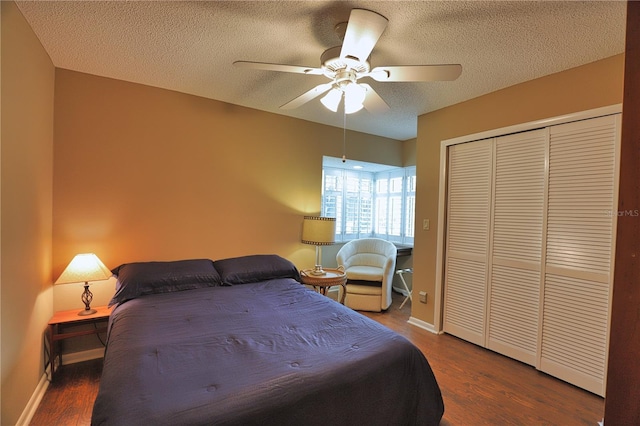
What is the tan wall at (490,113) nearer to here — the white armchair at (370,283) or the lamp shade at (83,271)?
the white armchair at (370,283)

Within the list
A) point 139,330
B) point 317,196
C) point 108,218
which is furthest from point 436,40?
point 108,218

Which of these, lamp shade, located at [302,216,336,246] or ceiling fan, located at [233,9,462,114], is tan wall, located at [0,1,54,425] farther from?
lamp shade, located at [302,216,336,246]

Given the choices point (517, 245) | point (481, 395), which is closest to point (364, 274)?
point (517, 245)

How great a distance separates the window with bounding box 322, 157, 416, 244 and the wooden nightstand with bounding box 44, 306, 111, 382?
10.1 feet

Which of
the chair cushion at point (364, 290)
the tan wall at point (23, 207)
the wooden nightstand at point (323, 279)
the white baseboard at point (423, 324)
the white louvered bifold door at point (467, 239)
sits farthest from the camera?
the chair cushion at point (364, 290)

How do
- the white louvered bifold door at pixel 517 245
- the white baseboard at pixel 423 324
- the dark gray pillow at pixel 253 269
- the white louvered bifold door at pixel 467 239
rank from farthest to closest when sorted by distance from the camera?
the white baseboard at pixel 423 324, the white louvered bifold door at pixel 467 239, the dark gray pillow at pixel 253 269, the white louvered bifold door at pixel 517 245

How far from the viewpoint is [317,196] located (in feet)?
12.9

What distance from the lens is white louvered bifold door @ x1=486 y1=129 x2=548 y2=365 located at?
2.58 meters

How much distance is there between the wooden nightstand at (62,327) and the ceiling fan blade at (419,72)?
2.77m

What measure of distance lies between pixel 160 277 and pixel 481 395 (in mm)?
2623

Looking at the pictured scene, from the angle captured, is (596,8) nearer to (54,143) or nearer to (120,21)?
(120,21)

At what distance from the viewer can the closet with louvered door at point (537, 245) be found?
2209mm

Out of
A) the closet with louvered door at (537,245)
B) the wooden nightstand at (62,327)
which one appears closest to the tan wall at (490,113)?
the closet with louvered door at (537,245)

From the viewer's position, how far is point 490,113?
9.42 feet
